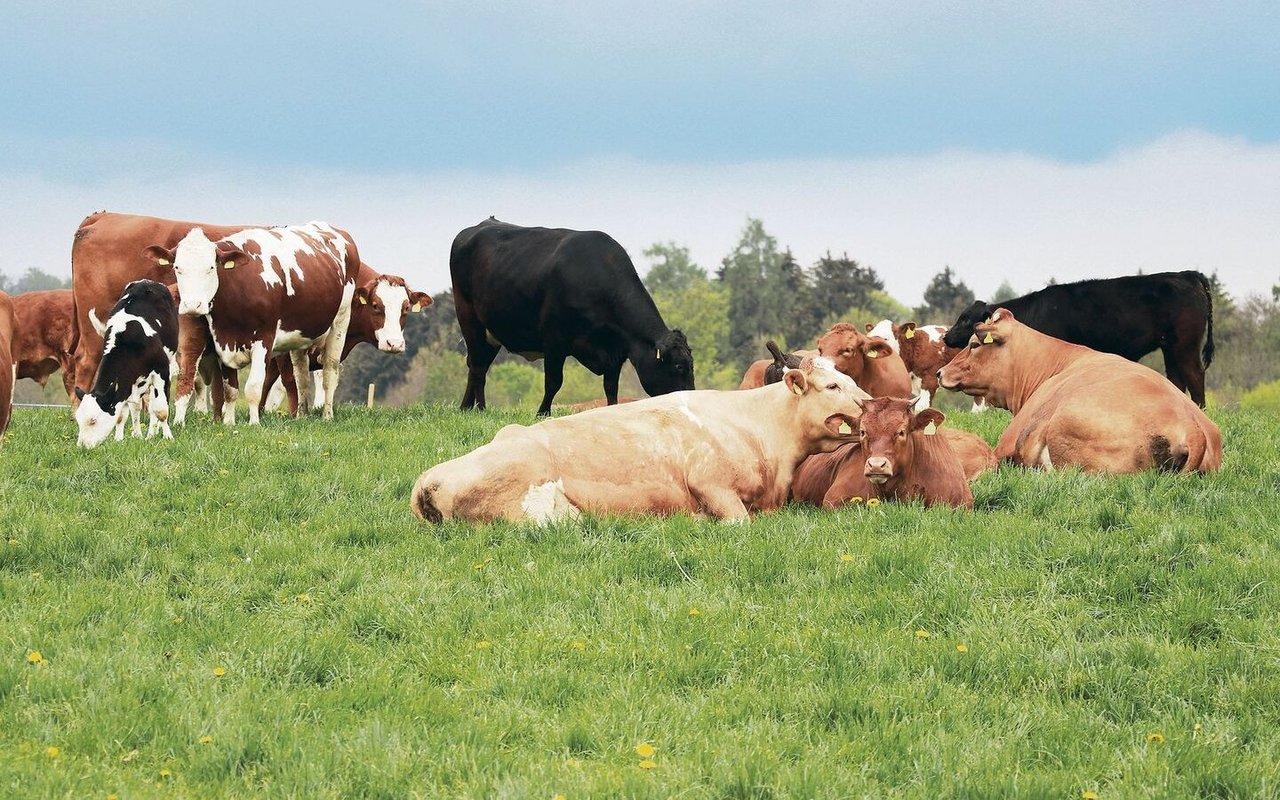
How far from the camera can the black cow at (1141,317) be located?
714 inches

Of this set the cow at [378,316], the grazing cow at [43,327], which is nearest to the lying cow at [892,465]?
the cow at [378,316]

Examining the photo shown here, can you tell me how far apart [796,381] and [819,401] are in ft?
0.77

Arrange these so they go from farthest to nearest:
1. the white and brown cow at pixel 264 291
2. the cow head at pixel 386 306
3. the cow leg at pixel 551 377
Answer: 1. the cow head at pixel 386 306
2. the cow leg at pixel 551 377
3. the white and brown cow at pixel 264 291

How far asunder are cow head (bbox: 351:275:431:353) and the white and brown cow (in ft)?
2.51

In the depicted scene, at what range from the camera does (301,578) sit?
→ 7555mm

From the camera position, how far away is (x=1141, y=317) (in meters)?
18.2

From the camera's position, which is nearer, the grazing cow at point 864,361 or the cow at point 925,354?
the grazing cow at point 864,361

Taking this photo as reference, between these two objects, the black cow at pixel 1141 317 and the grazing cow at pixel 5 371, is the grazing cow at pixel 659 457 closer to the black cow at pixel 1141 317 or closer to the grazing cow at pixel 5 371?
the grazing cow at pixel 5 371

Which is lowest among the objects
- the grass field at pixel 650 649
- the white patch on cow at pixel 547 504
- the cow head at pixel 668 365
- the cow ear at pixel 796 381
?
the grass field at pixel 650 649

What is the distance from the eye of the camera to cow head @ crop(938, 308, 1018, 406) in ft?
43.7

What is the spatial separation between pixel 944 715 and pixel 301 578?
4.02m

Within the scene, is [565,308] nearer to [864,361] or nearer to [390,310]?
[390,310]

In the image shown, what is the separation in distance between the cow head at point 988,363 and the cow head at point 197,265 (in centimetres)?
844

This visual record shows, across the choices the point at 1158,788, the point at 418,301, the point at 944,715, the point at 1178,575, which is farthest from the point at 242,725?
the point at 418,301
